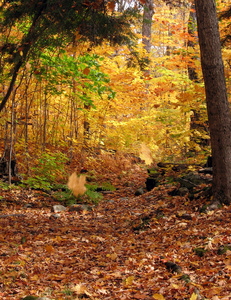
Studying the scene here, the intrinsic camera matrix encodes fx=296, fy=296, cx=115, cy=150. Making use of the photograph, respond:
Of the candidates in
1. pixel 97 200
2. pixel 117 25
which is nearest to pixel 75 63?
pixel 117 25

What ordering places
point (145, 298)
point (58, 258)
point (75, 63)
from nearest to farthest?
point (145, 298)
point (58, 258)
point (75, 63)

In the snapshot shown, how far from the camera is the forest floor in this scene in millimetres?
3137

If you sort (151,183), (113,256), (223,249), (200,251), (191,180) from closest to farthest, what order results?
(223,249)
(200,251)
(113,256)
(191,180)
(151,183)

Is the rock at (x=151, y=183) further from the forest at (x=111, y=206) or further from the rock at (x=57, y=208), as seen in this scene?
the rock at (x=57, y=208)

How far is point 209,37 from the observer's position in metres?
4.99

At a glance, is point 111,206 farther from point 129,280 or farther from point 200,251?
point 129,280

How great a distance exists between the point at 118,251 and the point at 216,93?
9.94ft

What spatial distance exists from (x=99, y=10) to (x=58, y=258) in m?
4.32

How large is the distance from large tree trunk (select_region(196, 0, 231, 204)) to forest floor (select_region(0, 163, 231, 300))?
63 cm

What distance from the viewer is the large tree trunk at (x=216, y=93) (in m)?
4.96

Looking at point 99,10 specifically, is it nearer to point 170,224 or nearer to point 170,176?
point 170,224

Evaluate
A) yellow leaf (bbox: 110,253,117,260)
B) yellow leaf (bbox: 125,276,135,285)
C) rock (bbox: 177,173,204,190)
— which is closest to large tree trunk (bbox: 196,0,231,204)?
rock (bbox: 177,173,204,190)

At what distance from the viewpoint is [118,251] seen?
4.52 m

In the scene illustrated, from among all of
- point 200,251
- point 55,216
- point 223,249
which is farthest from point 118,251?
point 55,216
